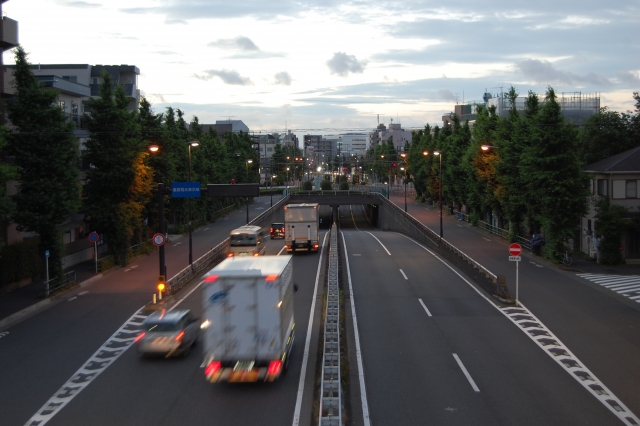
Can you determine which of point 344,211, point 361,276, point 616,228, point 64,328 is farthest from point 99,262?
point 344,211

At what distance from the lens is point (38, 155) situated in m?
30.6

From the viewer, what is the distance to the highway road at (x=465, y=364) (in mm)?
14211

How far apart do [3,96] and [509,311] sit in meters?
30.0

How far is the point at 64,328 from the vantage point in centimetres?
2398

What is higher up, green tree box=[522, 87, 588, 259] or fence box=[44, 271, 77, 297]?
green tree box=[522, 87, 588, 259]

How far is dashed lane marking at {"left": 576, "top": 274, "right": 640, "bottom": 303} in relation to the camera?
2961 centimetres

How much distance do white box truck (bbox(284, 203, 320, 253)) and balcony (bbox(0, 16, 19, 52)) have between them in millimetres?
21098

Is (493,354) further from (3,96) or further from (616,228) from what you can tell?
(3,96)

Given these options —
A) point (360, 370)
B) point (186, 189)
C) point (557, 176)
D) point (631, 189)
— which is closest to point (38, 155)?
point (186, 189)

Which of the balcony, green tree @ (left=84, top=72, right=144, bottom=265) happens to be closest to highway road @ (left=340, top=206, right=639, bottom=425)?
green tree @ (left=84, top=72, right=144, bottom=265)

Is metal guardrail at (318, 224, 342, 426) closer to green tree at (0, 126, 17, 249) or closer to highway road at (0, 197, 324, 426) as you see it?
highway road at (0, 197, 324, 426)

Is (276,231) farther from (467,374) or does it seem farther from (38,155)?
(467,374)

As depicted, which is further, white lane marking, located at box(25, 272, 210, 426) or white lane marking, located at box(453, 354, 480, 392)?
white lane marking, located at box(453, 354, 480, 392)

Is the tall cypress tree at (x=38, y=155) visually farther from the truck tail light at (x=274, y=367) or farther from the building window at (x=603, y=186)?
the building window at (x=603, y=186)
